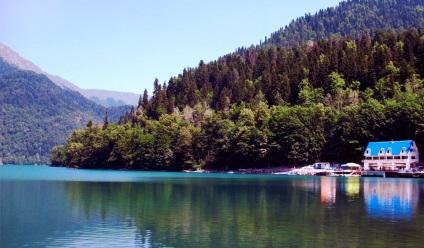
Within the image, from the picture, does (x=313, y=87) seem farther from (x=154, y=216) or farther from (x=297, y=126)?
(x=154, y=216)

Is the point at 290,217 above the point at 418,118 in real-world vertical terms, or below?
below

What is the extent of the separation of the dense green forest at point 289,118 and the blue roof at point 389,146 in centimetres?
296

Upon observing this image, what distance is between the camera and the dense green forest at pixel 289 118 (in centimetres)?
12125

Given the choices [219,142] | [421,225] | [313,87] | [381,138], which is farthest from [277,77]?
[421,225]

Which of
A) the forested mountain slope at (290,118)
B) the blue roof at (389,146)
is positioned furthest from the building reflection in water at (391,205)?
the forested mountain slope at (290,118)

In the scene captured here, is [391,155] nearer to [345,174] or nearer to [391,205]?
[345,174]

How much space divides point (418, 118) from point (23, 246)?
334 ft

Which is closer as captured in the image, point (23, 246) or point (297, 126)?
point (23, 246)

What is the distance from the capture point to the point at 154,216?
3703 centimetres

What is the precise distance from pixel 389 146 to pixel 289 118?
26.9 meters

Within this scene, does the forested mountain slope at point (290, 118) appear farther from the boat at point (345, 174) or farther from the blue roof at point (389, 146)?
the boat at point (345, 174)

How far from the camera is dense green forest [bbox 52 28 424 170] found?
398 ft

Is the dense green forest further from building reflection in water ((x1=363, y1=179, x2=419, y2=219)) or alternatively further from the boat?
building reflection in water ((x1=363, y1=179, x2=419, y2=219))

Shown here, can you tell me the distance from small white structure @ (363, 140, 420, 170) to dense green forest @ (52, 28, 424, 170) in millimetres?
3247
